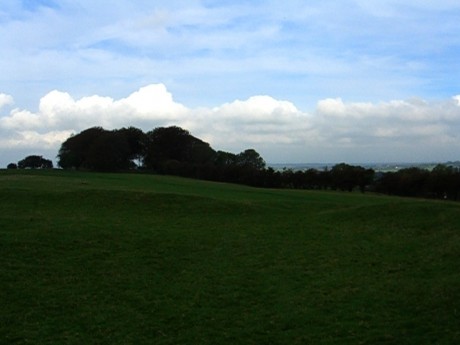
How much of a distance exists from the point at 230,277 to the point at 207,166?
6695cm

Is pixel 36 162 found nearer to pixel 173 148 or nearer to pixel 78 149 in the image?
pixel 78 149

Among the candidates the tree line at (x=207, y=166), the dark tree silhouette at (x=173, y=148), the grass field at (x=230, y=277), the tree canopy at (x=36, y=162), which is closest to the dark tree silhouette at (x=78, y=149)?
the tree line at (x=207, y=166)

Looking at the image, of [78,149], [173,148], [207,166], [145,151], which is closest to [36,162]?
[78,149]

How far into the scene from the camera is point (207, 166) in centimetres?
8150

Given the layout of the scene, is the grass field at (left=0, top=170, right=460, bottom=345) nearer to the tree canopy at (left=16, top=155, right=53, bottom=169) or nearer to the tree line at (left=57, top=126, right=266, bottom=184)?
the tree line at (left=57, top=126, right=266, bottom=184)

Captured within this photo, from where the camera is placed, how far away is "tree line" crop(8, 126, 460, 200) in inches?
2186

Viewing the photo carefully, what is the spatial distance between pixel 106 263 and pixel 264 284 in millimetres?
5025

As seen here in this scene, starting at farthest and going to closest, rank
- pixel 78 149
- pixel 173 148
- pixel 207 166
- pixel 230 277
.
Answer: pixel 78 149 < pixel 173 148 < pixel 207 166 < pixel 230 277

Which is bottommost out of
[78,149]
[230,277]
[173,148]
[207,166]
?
[230,277]

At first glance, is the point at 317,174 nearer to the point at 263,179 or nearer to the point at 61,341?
the point at 263,179

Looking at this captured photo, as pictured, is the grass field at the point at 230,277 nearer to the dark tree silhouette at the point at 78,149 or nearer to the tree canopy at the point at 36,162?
the dark tree silhouette at the point at 78,149

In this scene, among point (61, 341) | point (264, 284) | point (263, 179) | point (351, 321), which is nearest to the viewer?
point (61, 341)

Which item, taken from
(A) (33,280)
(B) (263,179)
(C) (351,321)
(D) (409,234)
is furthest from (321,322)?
(B) (263,179)

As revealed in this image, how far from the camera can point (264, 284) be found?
553 inches
